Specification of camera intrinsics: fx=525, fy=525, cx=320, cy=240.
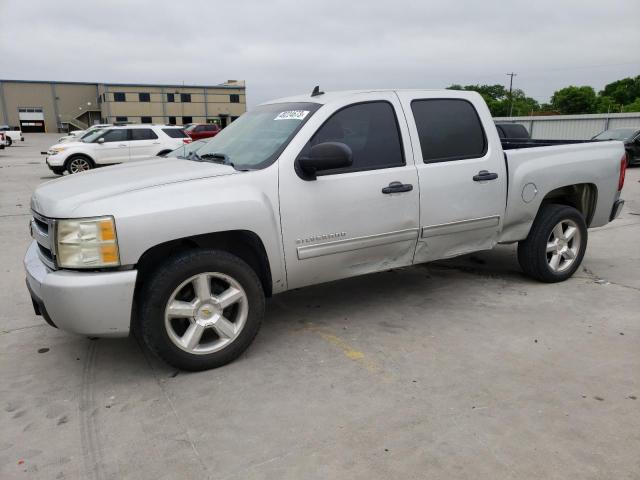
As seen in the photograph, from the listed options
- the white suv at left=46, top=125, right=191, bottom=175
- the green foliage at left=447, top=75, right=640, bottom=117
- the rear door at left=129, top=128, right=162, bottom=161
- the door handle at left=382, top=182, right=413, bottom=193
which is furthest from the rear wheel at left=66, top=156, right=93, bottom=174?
the green foliage at left=447, top=75, right=640, bottom=117

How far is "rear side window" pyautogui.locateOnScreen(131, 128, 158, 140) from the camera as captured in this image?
1616 centimetres

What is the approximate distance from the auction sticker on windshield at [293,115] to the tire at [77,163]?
43.2 feet

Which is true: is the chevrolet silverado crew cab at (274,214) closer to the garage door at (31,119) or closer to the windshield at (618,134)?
the windshield at (618,134)

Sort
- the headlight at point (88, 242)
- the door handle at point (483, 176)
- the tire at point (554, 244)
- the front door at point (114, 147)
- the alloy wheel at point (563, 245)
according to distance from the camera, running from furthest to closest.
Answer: the front door at point (114, 147) → the alloy wheel at point (563, 245) → the tire at point (554, 244) → the door handle at point (483, 176) → the headlight at point (88, 242)

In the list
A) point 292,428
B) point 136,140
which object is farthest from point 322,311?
point 136,140

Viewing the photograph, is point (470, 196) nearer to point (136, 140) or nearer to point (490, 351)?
point (490, 351)

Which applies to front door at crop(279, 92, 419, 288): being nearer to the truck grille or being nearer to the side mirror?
the side mirror

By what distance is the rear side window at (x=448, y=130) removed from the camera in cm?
425

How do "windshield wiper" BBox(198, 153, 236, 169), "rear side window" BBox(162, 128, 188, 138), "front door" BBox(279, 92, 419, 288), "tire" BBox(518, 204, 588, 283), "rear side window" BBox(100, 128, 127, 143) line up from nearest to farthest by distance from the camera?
"front door" BBox(279, 92, 419, 288) → "windshield wiper" BBox(198, 153, 236, 169) → "tire" BBox(518, 204, 588, 283) → "rear side window" BBox(100, 128, 127, 143) → "rear side window" BBox(162, 128, 188, 138)

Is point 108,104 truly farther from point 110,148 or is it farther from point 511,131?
point 511,131

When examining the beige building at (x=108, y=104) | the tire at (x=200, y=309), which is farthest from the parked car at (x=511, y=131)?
the beige building at (x=108, y=104)

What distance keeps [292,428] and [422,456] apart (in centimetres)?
70

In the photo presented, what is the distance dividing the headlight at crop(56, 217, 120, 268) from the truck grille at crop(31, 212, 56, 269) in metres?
0.13

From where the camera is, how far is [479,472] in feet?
7.99
